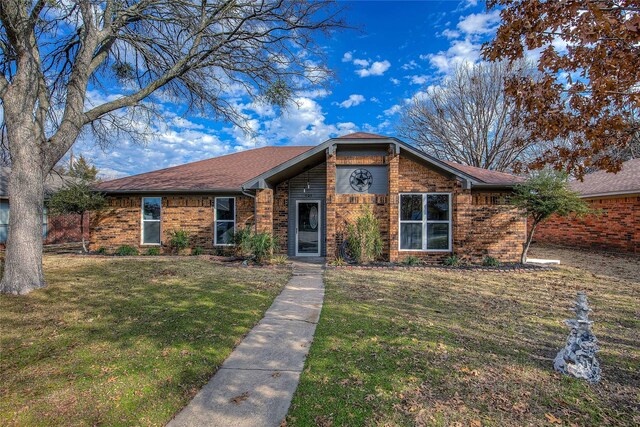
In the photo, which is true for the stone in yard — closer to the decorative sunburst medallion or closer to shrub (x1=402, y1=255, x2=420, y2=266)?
shrub (x1=402, y1=255, x2=420, y2=266)

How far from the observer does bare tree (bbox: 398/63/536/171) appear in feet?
70.9

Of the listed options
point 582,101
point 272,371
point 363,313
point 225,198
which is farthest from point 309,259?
point 582,101

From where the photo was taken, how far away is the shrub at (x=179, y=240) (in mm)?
12211

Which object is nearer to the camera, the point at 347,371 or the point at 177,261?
the point at 347,371

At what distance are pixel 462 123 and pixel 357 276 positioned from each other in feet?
62.0

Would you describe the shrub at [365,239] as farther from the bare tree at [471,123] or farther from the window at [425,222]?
the bare tree at [471,123]

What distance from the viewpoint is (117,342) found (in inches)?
161

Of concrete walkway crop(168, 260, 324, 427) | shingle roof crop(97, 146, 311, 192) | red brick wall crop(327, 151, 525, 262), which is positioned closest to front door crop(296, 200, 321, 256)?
red brick wall crop(327, 151, 525, 262)

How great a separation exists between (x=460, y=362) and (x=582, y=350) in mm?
1223

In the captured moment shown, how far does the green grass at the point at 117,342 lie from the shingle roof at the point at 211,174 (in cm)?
507

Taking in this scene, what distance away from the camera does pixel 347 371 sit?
11.3 ft

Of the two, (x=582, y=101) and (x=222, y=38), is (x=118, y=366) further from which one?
(x=222, y=38)

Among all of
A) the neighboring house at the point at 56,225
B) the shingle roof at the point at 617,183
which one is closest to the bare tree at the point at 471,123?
the shingle roof at the point at 617,183

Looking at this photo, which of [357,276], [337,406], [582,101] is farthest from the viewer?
[357,276]
